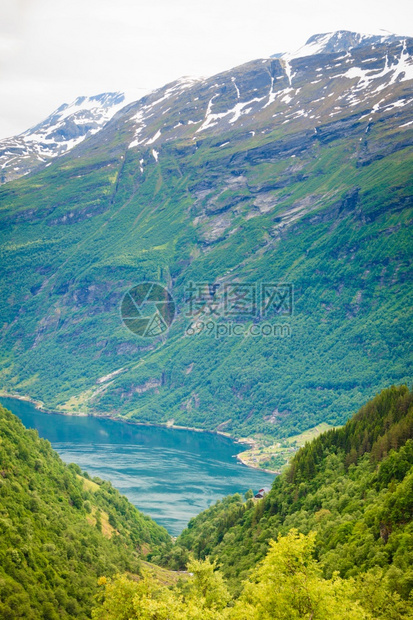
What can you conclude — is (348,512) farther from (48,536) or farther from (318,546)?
(48,536)

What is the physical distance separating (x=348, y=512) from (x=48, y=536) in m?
31.3

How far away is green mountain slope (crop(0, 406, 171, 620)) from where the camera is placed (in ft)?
163

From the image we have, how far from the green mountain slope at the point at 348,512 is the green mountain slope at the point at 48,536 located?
14.2 m

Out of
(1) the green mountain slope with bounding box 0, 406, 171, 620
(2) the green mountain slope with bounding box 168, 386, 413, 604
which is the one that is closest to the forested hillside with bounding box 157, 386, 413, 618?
(2) the green mountain slope with bounding box 168, 386, 413, 604

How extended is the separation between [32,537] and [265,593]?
101ft

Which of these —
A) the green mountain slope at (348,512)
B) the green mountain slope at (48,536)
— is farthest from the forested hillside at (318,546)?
the green mountain slope at (48,536)

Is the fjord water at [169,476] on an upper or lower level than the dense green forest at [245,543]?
lower

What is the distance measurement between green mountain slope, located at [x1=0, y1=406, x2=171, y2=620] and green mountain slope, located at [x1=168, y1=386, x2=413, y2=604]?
559 inches

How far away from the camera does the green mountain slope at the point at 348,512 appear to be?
1724 inches

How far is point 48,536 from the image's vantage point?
199ft

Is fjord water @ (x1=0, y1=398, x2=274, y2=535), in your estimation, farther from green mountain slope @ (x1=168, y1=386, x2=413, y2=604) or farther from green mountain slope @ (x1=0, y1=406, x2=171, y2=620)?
green mountain slope @ (x1=0, y1=406, x2=171, y2=620)

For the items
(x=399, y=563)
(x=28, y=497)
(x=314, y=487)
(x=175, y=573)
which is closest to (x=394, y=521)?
(x=399, y=563)

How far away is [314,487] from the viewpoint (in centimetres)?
7512

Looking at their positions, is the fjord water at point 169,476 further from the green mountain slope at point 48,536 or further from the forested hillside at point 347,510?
the green mountain slope at point 48,536
